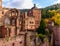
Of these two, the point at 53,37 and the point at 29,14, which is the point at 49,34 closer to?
the point at 53,37

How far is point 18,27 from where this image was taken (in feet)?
125

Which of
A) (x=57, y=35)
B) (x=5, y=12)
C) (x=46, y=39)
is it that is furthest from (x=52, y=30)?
(x=5, y=12)

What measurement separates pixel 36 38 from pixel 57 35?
22.2 feet

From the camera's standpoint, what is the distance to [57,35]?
42.1 m

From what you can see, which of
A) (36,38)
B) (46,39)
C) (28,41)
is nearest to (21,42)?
(28,41)

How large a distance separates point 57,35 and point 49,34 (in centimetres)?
218

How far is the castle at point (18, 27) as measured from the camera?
32.1m

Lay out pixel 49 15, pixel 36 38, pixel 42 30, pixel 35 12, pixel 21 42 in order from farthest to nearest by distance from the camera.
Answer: pixel 49 15
pixel 35 12
pixel 42 30
pixel 36 38
pixel 21 42

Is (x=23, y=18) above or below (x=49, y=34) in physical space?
above

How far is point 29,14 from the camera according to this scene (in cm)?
4644

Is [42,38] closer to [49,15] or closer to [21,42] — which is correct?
[21,42]

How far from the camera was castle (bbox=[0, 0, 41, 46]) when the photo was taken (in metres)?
32.1

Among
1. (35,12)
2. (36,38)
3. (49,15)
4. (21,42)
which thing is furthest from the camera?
(49,15)

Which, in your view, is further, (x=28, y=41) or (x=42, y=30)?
(x=42, y=30)
